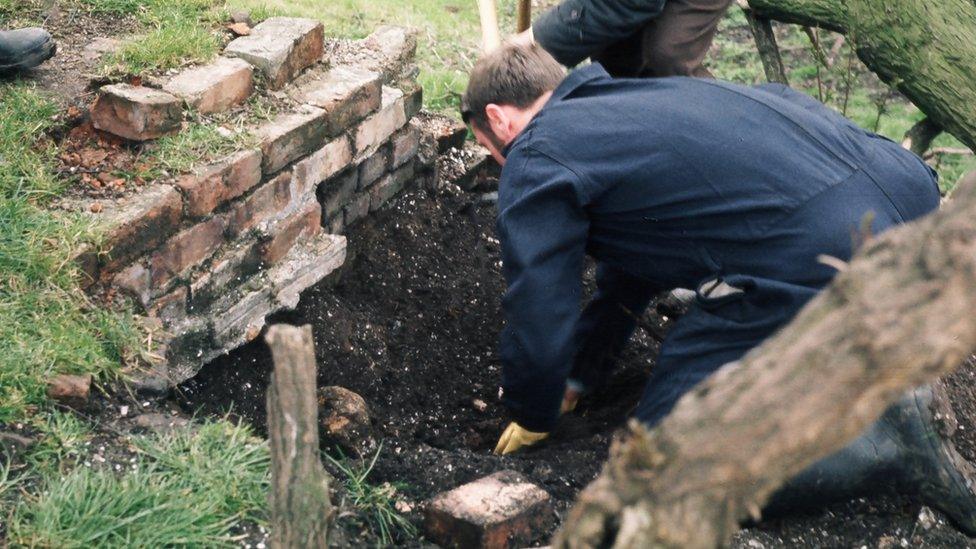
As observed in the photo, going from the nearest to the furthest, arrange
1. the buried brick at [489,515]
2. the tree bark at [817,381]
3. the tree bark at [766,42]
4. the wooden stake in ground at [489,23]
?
1. the tree bark at [817,381]
2. the buried brick at [489,515]
3. the wooden stake in ground at [489,23]
4. the tree bark at [766,42]

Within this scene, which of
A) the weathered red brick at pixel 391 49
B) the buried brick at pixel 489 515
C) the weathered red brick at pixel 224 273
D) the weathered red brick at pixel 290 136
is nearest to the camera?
the buried brick at pixel 489 515

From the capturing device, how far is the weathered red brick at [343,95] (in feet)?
10.7

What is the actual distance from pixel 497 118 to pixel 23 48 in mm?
1422

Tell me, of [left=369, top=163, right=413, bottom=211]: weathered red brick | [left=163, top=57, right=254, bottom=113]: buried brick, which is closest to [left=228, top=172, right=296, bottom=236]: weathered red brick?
[left=163, top=57, right=254, bottom=113]: buried brick

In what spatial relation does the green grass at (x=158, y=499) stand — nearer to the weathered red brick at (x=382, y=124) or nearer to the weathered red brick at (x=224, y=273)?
the weathered red brick at (x=224, y=273)

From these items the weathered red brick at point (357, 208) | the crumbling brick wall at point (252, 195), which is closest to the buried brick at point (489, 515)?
the crumbling brick wall at point (252, 195)

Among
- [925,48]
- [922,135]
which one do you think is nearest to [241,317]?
[925,48]

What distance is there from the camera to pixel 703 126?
2.61 meters

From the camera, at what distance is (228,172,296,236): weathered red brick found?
301 centimetres

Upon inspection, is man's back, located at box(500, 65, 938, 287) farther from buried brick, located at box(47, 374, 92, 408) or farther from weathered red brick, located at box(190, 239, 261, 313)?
buried brick, located at box(47, 374, 92, 408)

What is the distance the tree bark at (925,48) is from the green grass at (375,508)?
91.1 inches

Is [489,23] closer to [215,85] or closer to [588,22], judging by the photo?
[588,22]

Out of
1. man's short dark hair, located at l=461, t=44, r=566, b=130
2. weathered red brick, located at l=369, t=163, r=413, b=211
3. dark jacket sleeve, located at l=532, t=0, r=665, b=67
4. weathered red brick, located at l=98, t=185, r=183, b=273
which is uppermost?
man's short dark hair, located at l=461, t=44, r=566, b=130

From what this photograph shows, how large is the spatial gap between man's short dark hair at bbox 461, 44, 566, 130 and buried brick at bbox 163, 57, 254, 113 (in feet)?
2.37
